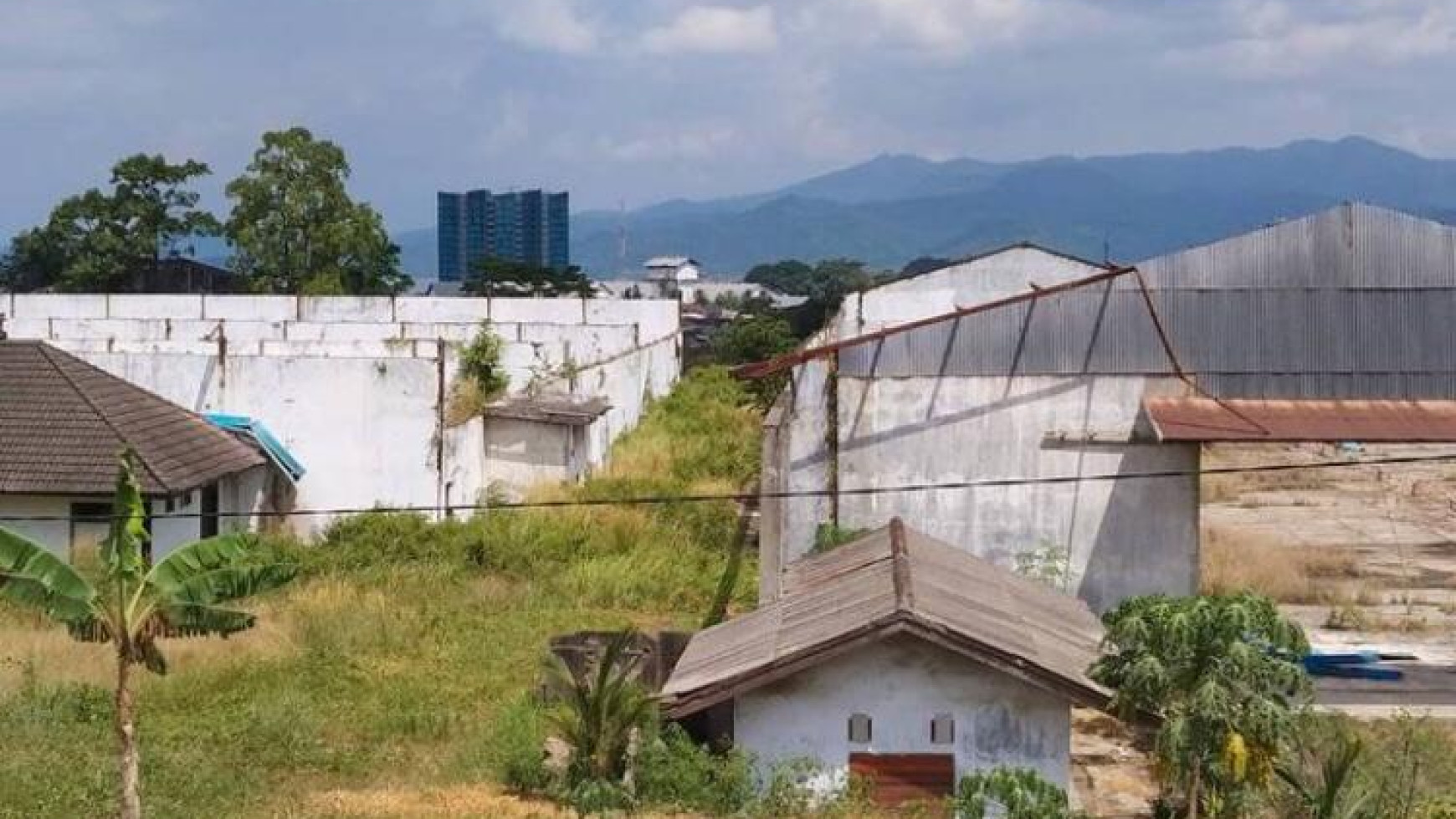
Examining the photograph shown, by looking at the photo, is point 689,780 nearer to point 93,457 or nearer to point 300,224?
point 93,457

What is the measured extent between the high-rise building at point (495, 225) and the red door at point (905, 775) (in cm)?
14883

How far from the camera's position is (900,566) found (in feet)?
51.3

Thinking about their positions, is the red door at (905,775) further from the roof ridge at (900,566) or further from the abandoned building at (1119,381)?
the abandoned building at (1119,381)

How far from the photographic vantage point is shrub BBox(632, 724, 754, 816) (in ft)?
43.8

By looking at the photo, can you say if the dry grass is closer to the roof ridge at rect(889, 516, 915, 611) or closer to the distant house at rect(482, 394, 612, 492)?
the roof ridge at rect(889, 516, 915, 611)

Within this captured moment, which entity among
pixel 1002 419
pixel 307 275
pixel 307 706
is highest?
pixel 307 275

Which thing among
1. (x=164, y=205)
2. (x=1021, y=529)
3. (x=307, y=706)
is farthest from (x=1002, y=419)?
(x=164, y=205)

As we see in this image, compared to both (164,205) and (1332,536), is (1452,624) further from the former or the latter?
(164,205)

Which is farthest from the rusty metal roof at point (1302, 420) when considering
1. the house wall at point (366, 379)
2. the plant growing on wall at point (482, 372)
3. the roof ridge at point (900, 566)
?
the plant growing on wall at point (482, 372)

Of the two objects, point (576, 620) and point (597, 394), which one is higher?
point (597, 394)

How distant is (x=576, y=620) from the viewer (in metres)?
20.8

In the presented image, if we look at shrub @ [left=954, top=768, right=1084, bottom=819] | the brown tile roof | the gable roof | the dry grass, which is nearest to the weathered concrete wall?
the dry grass

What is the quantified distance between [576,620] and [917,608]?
7.82 metres

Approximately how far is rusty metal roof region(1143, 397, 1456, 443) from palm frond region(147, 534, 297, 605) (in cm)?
1064
